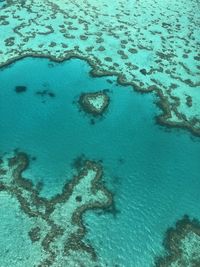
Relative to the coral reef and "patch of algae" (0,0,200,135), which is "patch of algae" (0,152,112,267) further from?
"patch of algae" (0,0,200,135)

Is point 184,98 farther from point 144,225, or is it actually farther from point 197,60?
point 144,225

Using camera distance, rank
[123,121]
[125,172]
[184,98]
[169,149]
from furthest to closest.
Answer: [184,98], [123,121], [169,149], [125,172]

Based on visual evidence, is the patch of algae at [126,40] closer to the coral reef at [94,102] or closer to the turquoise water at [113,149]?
the turquoise water at [113,149]

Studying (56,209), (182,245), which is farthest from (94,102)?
(182,245)

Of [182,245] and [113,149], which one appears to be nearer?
[182,245]

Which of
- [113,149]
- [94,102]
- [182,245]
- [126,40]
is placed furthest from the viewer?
[126,40]

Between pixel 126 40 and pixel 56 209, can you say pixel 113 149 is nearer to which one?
pixel 56 209

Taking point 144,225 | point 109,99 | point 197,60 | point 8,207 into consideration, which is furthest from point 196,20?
point 8,207

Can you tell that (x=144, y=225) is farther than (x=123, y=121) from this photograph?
No
